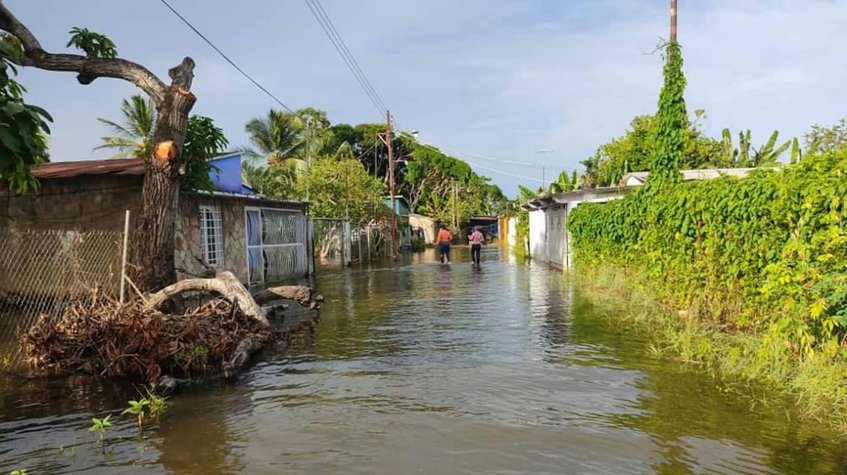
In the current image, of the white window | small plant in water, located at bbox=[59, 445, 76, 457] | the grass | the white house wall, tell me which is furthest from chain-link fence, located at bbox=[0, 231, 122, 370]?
the white house wall

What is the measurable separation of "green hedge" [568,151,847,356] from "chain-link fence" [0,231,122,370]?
9531 mm

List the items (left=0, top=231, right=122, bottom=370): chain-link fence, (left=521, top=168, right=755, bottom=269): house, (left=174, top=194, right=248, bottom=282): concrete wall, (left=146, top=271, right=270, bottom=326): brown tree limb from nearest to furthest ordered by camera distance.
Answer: (left=146, top=271, right=270, bottom=326): brown tree limb < (left=0, top=231, right=122, bottom=370): chain-link fence < (left=174, top=194, right=248, bottom=282): concrete wall < (left=521, top=168, right=755, bottom=269): house

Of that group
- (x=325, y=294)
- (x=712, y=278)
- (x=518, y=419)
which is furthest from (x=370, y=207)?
(x=518, y=419)

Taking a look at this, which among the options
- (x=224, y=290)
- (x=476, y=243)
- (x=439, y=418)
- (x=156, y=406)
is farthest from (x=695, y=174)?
(x=156, y=406)

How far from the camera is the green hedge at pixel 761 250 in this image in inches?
214

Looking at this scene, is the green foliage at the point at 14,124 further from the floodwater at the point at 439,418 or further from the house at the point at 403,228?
the house at the point at 403,228

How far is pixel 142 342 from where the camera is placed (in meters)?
7.15

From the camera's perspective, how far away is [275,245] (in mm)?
18031

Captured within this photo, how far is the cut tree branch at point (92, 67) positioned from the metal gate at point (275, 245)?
654 centimetres

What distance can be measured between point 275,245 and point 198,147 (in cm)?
717

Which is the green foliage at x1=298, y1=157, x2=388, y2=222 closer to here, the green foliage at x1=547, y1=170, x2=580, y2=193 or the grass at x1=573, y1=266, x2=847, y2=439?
the green foliage at x1=547, y1=170, x2=580, y2=193

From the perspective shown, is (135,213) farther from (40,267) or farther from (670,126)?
(670,126)

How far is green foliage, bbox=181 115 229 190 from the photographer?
36.1 ft

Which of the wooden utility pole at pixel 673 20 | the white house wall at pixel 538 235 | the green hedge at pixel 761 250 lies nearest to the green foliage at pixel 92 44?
the green hedge at pixel 761 250
